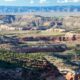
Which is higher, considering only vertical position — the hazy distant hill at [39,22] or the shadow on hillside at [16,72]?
the shadow on hillside at [16,72]

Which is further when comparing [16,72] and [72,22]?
[72,22]

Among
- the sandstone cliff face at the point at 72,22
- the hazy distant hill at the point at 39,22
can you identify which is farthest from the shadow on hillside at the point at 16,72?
the sandstone cliff face at the point at 72,22

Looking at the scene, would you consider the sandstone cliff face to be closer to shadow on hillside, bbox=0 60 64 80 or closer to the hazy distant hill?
the hazy distant hill

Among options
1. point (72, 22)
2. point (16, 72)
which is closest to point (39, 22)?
point (72, 22)

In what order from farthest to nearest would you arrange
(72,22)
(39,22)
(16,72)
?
(39,22) < (72,22) < (16,72)

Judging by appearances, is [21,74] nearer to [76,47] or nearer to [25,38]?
[76,47]

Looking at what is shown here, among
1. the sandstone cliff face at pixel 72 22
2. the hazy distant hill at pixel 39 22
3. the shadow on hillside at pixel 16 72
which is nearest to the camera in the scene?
the shadow on hillside at pixel 16 72

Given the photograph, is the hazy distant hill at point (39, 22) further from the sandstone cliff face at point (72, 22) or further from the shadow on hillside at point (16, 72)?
the shadow on hillside at point (16, 72)

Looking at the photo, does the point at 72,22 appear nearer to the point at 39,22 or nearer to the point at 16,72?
the point at 39,22

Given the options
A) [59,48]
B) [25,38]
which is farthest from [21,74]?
[25,38]

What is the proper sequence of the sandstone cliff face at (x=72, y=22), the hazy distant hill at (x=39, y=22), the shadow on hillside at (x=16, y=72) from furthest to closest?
the sandstone cliff face at (x=72, y=22) < the hazy distant hill at (x=39, y=22) < the shadow on hillside at (x=16, y=72)

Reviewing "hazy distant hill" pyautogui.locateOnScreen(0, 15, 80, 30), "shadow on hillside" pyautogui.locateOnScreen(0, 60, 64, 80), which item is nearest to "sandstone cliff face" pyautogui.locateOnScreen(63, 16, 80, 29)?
"hazy distant hill" pyautogui.locateOnScreen(0, 15, 80, 30)
